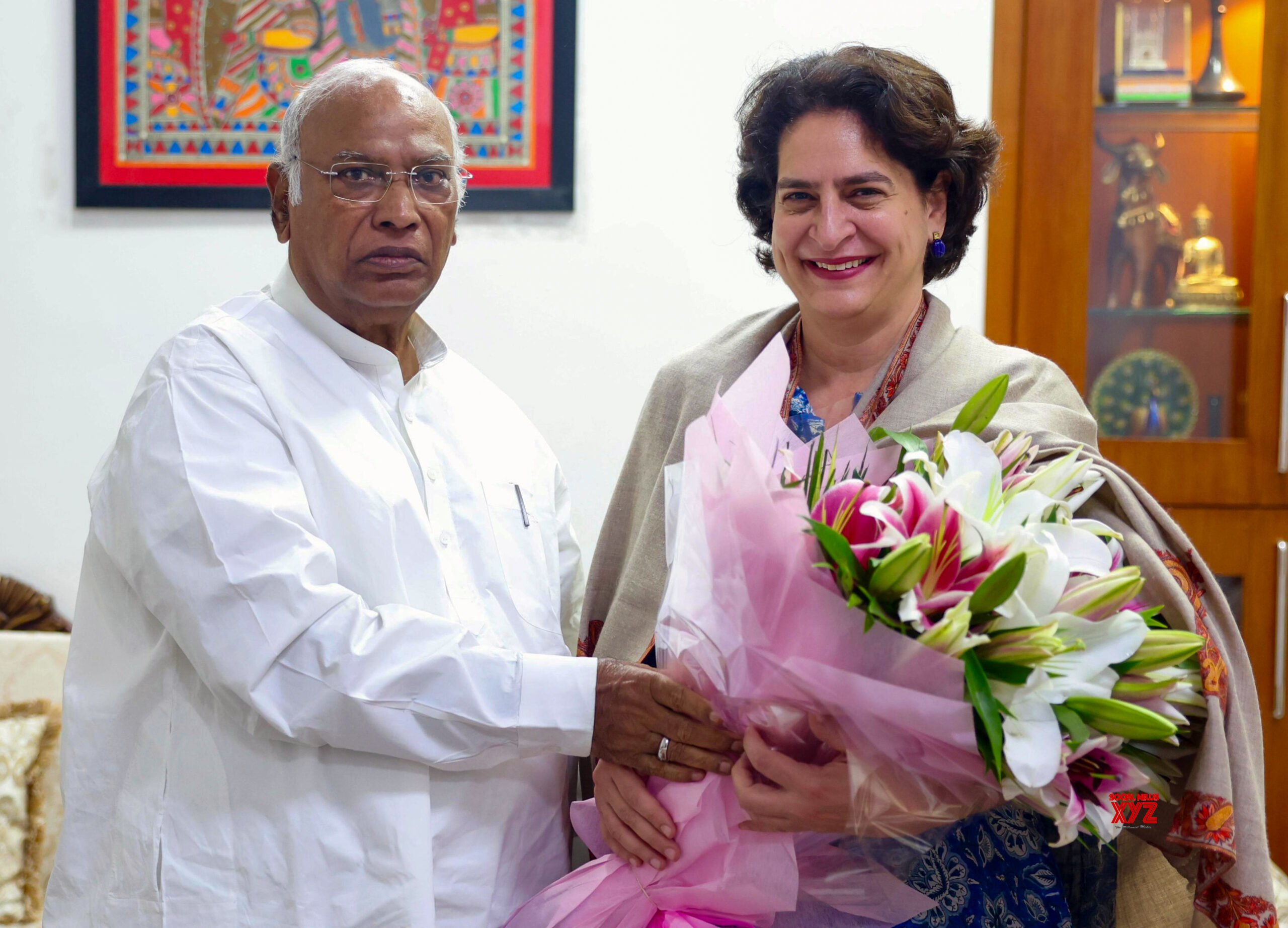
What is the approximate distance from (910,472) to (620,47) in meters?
1.90

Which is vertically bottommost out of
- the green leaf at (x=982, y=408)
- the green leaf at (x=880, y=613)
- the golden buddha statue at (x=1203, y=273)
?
the green leaf at (x=880, y=613)

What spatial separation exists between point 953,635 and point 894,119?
0.87 metres

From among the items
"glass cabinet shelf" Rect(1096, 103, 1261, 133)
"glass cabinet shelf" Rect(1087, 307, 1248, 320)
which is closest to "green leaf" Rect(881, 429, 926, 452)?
"glass cabinet shelf" Rect(1087, 307, 1248, 320)

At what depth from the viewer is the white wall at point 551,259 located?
2.62 m

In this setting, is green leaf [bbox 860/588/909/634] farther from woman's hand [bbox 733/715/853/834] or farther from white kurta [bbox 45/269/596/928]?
white kurta [bbox 45/269/596/928]

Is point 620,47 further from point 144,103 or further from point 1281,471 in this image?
point 1281,471

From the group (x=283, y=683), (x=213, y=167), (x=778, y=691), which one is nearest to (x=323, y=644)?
(x=283, y=683)

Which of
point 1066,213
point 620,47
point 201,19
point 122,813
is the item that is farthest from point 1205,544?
point 201,19

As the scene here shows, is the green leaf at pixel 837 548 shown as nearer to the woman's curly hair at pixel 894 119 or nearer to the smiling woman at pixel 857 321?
the smiling woman at pixel 857 321

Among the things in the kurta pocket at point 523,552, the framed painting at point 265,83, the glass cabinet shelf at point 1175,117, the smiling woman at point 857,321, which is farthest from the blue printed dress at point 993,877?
the glass cabinet shelf at point 1175,117

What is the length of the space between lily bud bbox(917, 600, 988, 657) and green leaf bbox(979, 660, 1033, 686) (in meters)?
0.03

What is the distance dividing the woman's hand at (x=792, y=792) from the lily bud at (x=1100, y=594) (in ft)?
0.86

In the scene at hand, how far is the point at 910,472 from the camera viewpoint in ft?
3.28

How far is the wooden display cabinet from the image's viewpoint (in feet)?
8.65
